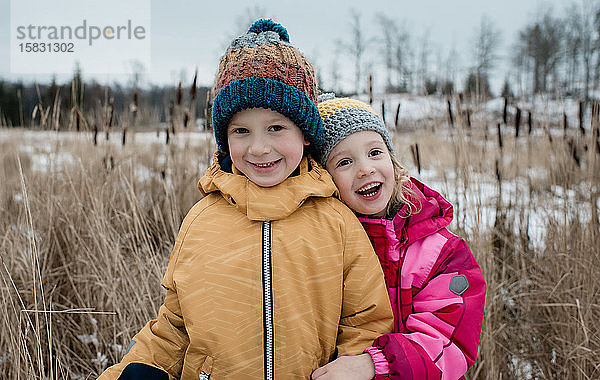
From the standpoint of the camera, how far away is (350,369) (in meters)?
1.25

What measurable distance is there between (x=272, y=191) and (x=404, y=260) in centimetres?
47

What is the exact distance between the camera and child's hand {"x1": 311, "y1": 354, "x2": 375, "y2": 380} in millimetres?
1242

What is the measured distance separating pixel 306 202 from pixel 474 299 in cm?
58

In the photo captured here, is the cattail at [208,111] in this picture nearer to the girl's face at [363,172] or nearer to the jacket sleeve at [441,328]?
the girl's face at [363,172]

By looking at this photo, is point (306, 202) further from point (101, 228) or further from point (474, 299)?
point (101, 228)

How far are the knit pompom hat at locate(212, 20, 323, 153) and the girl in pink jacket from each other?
0.40ft

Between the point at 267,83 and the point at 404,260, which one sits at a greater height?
the point at 267,83

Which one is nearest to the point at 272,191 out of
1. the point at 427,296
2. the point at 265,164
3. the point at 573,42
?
the point at 265,164

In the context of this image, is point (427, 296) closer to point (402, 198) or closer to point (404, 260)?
point (404, 260)

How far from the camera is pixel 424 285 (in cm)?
141

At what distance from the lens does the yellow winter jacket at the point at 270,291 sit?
4.23 feet

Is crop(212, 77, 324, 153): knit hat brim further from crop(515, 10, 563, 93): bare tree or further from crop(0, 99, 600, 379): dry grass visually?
crop(515, 10, 563, 93): bare tree

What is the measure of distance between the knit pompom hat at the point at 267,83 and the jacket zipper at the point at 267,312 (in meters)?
0.38

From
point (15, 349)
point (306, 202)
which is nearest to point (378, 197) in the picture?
point (306, 202)
